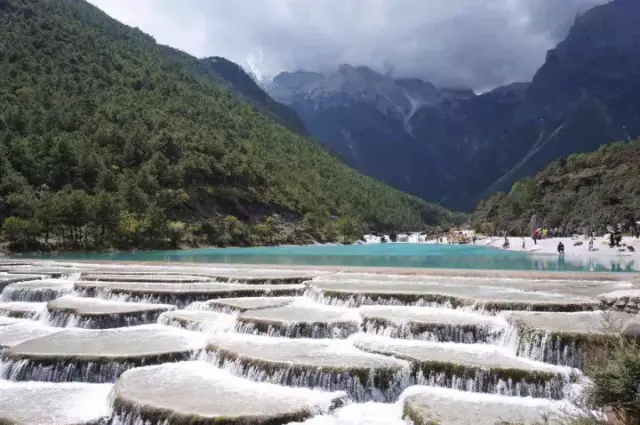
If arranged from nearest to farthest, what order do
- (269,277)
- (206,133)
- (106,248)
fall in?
(269,277), (106,248), (206,133)

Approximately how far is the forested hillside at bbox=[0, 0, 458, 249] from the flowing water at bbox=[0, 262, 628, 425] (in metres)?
48.1

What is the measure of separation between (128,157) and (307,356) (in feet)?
306

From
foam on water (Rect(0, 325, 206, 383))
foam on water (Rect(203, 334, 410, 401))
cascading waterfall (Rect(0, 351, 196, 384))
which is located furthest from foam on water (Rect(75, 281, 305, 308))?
cascading waterfall (Rect(0, 351, 196, 384))

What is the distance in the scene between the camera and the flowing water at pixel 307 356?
1249cm

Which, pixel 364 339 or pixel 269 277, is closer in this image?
pixel 364 339

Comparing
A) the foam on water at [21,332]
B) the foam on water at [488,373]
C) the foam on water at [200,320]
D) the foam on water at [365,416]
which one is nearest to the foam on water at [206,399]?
the foam on water at [365,416]

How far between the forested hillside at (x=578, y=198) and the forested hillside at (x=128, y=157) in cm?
3429

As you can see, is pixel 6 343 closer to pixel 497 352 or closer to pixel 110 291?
pixel 110 291

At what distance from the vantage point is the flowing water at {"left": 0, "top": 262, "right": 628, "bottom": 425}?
12492 millimetres

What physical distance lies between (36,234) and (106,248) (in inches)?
324

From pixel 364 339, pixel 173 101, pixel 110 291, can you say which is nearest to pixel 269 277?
pixel 110 291

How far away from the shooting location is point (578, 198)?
10706 cm

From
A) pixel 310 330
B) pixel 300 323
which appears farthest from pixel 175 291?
pixel 310 330

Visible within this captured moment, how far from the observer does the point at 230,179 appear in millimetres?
114188
